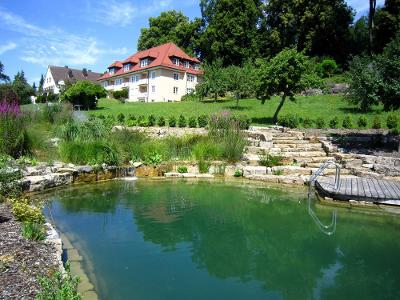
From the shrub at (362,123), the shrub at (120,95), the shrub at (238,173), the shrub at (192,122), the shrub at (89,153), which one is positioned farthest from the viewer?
the shrub at (120,95)

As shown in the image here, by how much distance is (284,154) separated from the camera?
12656 mm

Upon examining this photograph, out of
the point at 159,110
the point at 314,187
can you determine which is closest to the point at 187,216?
the point at 314,187

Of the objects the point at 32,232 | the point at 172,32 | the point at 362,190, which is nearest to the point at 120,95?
the point at 172,32

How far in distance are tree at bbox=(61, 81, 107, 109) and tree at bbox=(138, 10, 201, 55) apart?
68.3 feet

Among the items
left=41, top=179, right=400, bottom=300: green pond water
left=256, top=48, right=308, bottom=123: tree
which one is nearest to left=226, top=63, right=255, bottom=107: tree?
left=256, top=48, right=308, bottom=123: tree

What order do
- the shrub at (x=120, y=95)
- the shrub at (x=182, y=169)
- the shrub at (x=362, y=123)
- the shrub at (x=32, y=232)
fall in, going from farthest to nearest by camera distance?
the shrub at (x=120, y=95), the shrub at (x=362, y=123), the shrub at (x=182, y=169), the shrub at (x=32, y=232)

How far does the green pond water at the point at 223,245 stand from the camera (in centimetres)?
444

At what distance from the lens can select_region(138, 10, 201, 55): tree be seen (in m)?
47.6

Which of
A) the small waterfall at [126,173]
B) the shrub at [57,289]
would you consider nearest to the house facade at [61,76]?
the small waterfall at [126,173]

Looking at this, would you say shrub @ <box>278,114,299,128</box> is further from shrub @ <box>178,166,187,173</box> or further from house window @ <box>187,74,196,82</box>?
house window @ <box>187,74,196,82</box>

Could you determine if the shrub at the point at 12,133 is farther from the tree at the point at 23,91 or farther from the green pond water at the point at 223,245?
the tree at the point at 23,91

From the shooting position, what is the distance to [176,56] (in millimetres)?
41062

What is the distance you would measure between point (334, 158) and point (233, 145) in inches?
140

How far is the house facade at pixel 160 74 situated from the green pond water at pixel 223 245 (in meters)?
32.2
